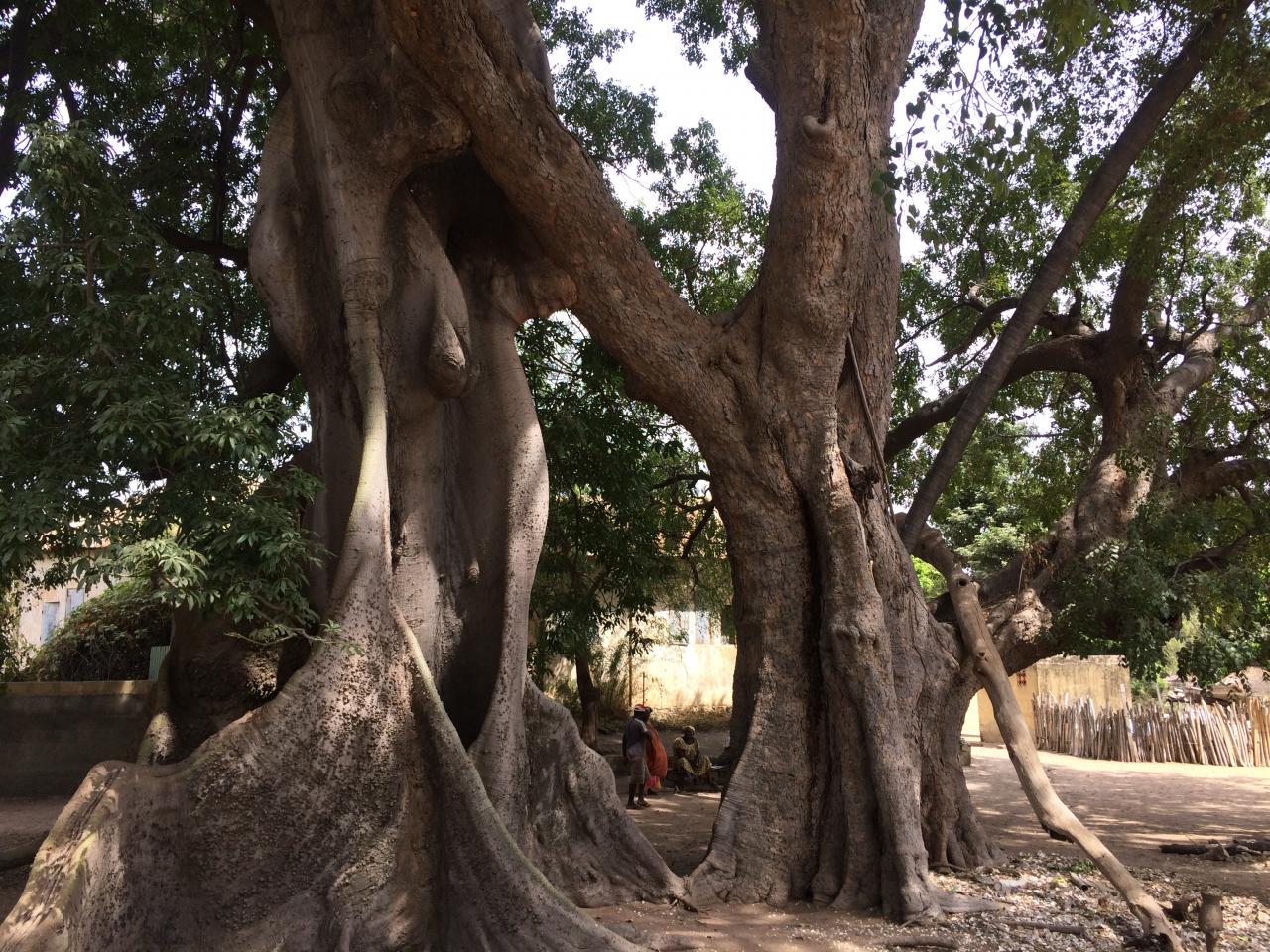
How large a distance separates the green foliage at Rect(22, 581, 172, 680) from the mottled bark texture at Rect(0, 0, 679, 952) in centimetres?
843

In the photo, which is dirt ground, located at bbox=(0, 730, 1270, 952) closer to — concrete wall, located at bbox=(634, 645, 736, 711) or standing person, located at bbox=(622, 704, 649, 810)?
standing person, located at bbox=(622, 704, 649, 810)

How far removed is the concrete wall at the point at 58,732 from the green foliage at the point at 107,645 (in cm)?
139

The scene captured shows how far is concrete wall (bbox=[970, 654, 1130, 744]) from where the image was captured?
67.3 ft

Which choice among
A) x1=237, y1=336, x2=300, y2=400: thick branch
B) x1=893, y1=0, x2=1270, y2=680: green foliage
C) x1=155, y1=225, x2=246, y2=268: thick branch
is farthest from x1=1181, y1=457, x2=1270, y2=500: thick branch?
x1=155, y1=225, x2=246, y2=268: thick branch

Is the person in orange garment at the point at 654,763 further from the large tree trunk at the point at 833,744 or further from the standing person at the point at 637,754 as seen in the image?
the large tree trunk at the point at 833,744

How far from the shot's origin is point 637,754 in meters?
11.9

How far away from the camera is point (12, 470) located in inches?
211

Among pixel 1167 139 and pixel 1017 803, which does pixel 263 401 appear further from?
pixel 1017 803

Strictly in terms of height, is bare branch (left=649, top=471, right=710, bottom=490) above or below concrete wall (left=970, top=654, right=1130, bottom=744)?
above

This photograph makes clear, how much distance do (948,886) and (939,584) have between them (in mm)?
21794

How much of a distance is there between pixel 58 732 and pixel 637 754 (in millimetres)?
6844

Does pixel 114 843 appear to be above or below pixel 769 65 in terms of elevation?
below

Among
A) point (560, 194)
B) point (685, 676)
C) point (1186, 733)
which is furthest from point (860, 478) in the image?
point (685, 676)

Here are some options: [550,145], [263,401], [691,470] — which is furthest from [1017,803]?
[263,401]
